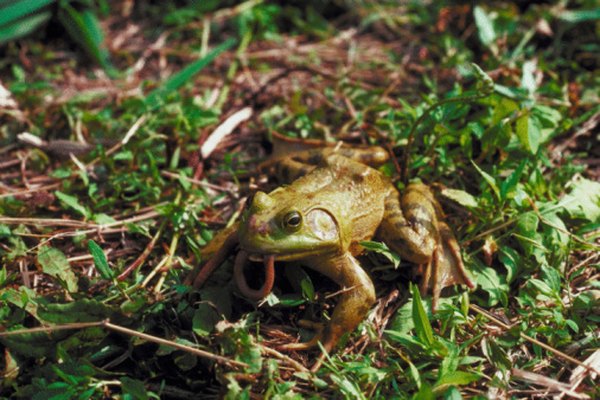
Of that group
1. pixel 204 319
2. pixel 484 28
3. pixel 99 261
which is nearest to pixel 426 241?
pixel 204 319

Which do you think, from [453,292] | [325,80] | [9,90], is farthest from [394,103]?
[9,90]

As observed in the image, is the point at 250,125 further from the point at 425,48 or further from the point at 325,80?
the point at 425,48

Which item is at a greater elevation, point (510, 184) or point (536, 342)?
Answer: point (510, 184)

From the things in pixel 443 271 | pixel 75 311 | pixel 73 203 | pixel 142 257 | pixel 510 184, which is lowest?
pixel 443 271

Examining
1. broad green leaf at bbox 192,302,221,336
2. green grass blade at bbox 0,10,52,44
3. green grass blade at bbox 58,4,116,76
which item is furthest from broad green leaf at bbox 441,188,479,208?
green grass blade at bbox 0,10,52,44

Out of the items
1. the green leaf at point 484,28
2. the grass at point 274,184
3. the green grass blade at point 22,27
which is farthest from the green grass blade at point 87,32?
the green leaf at point 484,28

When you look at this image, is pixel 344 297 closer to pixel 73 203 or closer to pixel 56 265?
pixel 56 265
